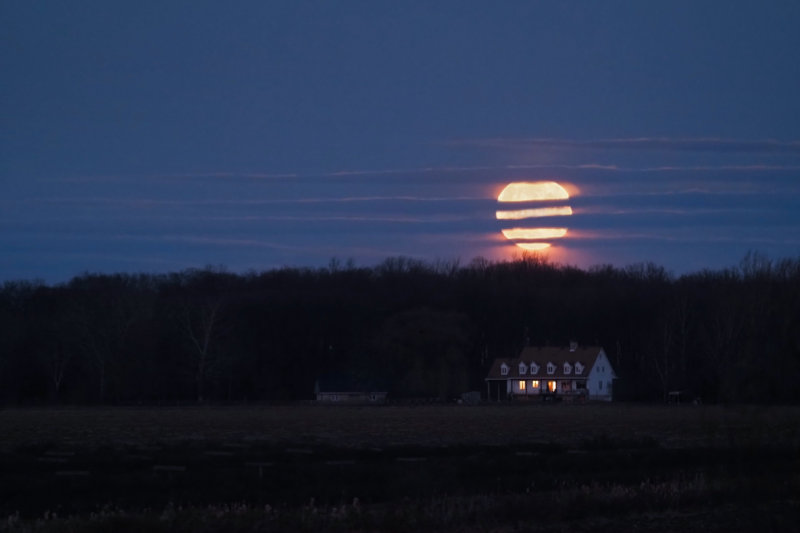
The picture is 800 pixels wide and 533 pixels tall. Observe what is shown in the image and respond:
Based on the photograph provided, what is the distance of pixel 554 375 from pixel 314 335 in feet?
81.3

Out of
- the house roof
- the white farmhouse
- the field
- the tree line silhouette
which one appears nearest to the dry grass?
the field

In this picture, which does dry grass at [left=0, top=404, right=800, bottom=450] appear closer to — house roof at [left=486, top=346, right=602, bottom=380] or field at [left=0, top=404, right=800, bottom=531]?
field at [left=0, top=404, right=800, bottom=531]

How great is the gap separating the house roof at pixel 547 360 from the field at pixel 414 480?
6376 cm

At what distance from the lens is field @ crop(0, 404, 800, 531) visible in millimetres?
19766

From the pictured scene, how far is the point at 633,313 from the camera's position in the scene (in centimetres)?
11294

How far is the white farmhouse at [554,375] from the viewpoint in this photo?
347 ft

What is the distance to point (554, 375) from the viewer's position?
10744 cm

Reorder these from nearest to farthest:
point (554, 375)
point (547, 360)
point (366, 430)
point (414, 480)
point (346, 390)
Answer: point (414, 480)
point (366, 430)
point (346, 390)
point (554, 375)
point (547, 360)

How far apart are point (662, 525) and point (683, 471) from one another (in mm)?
9029

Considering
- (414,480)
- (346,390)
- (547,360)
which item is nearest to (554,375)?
(547,360)

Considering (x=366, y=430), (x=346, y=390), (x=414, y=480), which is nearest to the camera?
(x=414, y=480)

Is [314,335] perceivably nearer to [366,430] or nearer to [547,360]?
[547,360]

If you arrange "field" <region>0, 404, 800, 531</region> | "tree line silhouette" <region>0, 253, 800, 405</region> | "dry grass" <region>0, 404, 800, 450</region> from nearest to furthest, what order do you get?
"field" <region>0, 404, 800, 531</region>
"dry grass" <region>0, 404, 800, 450</region>
"tree line silhouette" <region>0, 253, 800, 405</region>

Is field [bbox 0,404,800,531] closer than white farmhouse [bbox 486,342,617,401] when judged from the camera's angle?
Yes
